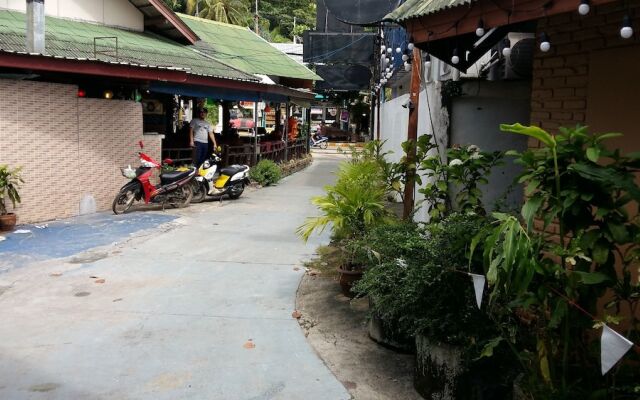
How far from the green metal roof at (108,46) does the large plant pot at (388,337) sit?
276 inches

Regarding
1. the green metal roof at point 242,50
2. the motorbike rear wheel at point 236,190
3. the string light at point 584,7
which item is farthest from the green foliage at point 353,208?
the green metal roof at point 242,50

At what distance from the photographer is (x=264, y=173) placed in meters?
16.9

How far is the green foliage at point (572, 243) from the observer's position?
110 inches

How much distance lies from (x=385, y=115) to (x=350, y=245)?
12048 millimetres

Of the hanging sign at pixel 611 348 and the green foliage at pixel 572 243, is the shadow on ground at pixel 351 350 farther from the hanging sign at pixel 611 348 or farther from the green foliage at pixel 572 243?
the hanging sign at pixel 611 348

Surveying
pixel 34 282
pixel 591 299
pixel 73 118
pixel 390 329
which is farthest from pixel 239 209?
pixel 591 299

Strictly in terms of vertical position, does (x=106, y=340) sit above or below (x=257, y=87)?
below

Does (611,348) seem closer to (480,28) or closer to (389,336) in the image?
(480,28)

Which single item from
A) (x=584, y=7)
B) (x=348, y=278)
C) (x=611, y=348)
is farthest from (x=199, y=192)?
(x=611, y=348)

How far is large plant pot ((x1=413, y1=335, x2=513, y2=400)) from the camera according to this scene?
3.88m

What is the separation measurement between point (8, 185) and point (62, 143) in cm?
150

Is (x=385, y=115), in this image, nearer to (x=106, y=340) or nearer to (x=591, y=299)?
(x=106, y=340)

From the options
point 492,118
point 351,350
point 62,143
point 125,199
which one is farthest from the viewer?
point 125,199

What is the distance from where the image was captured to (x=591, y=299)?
9.87 ft
